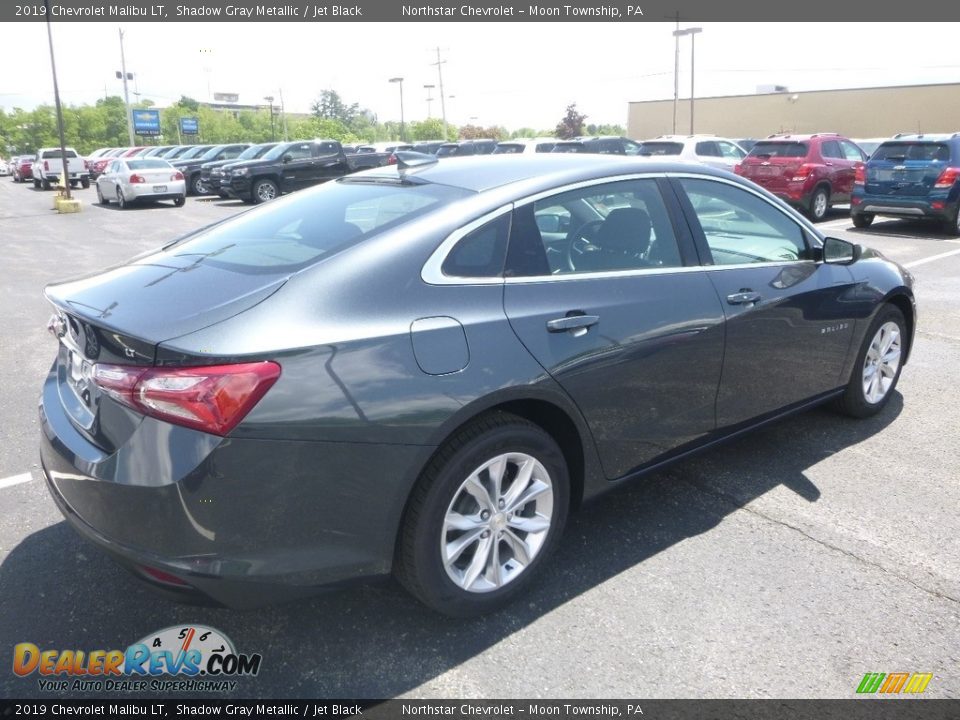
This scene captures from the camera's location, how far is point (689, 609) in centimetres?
301

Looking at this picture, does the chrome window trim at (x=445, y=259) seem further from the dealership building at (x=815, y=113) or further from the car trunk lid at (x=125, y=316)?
the dealership building at (x=815, y=113)

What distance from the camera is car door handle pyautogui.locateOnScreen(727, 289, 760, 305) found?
3.68 m

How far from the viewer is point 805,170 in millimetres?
15070

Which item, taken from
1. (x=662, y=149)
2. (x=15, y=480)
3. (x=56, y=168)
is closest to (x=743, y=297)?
(x=15, y=480)

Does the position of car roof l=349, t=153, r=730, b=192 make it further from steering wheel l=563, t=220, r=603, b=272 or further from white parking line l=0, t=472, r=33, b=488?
white parking line l=0, t=472, r=33, b=488

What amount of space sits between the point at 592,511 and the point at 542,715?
1.42 m

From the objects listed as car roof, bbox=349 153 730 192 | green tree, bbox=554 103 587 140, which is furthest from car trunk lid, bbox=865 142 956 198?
green tree, bbox=554 103 587 140

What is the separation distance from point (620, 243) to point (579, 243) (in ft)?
0.78

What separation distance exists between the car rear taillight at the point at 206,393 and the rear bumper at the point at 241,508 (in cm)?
4

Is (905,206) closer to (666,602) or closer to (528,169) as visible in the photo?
(528,169)

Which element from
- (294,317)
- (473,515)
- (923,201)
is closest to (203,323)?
(294,317)

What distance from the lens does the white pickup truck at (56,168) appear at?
3355cm

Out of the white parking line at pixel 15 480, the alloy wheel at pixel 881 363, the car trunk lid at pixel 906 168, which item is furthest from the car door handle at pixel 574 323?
the car trunk lid at pixel 906 168

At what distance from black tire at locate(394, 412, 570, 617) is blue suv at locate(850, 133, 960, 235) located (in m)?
12.9
